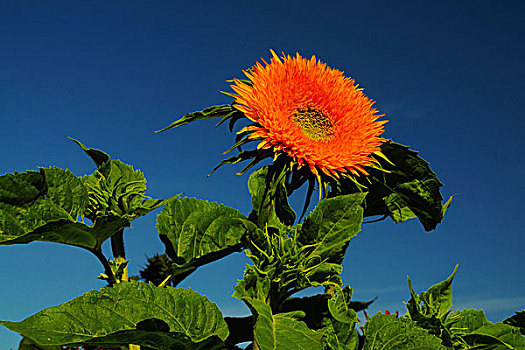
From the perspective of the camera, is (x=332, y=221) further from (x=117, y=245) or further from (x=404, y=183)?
(x=117, y=245)

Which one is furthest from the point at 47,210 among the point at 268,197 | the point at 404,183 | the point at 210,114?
the point at 404,183

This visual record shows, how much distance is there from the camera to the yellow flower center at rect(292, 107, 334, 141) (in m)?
2.06

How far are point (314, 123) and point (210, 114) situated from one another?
419 millimetres

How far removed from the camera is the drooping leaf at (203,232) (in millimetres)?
1983

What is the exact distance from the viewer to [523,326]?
246 centimetres

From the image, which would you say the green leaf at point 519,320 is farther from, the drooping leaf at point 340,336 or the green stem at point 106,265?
the green stem at point 106,265

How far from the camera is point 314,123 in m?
2.09

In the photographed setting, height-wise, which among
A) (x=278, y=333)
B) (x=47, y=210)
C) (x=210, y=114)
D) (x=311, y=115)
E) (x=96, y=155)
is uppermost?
(x=311, y=115)

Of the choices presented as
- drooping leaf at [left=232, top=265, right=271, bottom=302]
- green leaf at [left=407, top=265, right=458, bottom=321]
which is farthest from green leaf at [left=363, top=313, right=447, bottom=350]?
drooping leaf at [left=232, top=265, right=271, bottom=302]

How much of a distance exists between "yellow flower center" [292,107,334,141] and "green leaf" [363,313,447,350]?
0.70m

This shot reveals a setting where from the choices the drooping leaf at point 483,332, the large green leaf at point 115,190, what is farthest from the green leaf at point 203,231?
the drooping leaf at point 483,332

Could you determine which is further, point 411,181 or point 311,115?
point 411,181

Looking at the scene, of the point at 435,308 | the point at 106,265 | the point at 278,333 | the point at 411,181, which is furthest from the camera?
the point at 411,181

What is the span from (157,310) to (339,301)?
0.63 metres
